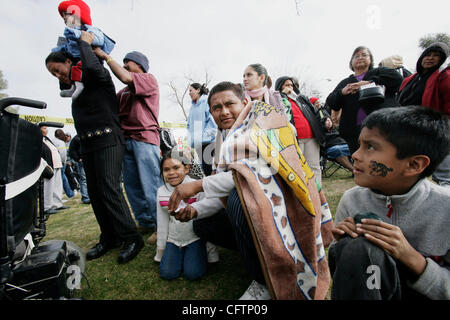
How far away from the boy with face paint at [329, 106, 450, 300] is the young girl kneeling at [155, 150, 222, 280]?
0.86 metres

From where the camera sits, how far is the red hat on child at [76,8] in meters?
1.76

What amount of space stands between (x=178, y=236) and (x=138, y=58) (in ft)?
6.06

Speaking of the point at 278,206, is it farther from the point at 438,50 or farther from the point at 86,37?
the point at 438,50

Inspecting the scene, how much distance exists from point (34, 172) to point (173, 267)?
3.68ft

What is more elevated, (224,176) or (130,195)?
(224,176)

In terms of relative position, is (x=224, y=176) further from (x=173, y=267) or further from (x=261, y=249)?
(x=173, y=267)

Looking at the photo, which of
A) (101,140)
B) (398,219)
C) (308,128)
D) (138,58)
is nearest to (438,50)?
(308,128)

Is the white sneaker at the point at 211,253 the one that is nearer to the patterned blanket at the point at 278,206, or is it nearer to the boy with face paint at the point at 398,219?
the patterned blanket at the point at 278,206

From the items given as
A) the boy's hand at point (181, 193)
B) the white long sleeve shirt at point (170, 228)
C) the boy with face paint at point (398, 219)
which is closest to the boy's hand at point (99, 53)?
the white long sleeve shirt at point (170, 228)

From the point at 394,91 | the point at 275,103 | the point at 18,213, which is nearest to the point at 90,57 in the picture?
the point at 18,213

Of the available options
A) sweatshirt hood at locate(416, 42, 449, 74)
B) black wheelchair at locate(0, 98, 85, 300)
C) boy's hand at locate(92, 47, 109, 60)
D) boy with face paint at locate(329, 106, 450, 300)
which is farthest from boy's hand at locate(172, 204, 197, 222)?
sweatshirt hood at locate(416, 42, 449, 74)

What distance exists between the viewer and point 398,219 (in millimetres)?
928
